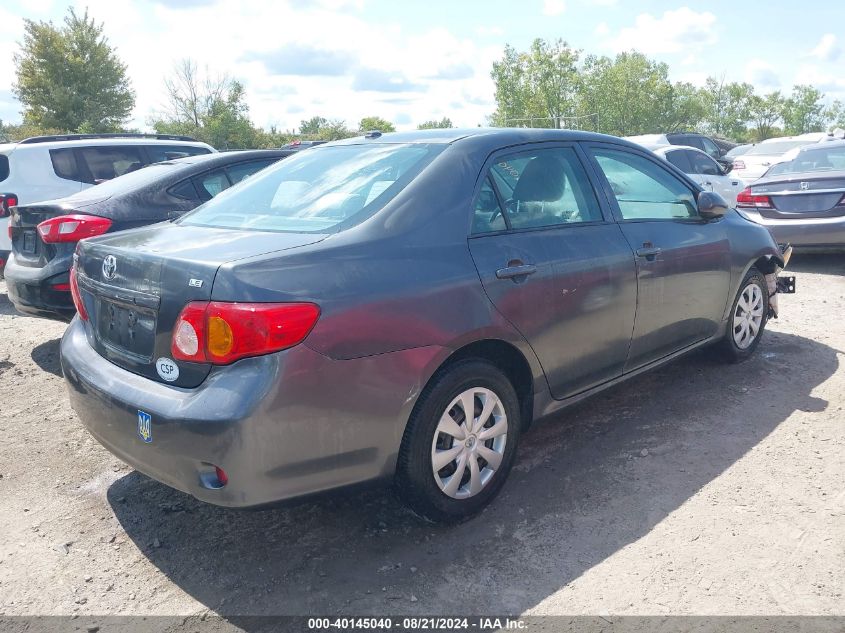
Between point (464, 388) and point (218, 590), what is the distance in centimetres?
126

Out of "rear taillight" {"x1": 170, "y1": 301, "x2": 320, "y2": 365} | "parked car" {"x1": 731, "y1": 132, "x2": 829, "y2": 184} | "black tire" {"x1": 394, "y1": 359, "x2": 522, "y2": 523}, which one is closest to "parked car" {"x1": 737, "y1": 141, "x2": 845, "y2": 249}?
"black tire" {"x1": 394, "y1": 359, "x2": 522, "y2": 523}

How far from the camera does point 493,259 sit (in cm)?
330

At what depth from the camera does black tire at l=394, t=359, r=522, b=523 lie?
118 inches

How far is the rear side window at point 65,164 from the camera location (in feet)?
26.2

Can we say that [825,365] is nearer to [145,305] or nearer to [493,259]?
[493,259]

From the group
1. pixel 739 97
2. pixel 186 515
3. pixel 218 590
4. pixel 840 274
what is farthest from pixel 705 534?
pixel 739 97

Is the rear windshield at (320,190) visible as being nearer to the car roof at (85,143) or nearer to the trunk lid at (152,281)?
the trunk lid at (152,281)

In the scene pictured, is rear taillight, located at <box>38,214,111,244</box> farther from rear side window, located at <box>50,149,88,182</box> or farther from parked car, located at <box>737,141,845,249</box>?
parked car, located at <box>737,141,845,249</box>

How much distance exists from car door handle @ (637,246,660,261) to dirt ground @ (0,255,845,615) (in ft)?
3.26

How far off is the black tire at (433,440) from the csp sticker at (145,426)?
3.16 ft

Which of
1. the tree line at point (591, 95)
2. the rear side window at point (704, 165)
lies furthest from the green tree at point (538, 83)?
the rear side window at point (704, 165)

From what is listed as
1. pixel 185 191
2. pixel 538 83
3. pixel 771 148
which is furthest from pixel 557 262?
pixel 538 83

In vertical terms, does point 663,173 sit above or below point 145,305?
above

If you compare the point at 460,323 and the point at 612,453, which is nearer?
the point at 460,323
